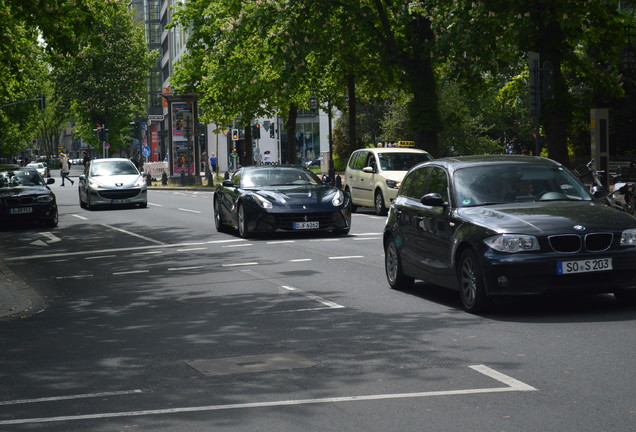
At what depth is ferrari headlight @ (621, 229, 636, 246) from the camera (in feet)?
32.9

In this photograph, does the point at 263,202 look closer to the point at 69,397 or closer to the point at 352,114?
the point at 69,397

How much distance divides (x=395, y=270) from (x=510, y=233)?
2.78 meters

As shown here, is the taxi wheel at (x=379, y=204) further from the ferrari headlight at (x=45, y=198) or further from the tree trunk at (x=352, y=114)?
the tree trunk at (x=352, y=114)

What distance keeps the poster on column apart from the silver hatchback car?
21458 mm

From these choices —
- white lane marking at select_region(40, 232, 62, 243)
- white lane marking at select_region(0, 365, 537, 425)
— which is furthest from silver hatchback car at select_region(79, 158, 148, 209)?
white lane marking at select_region(0, 365, 537, 425)

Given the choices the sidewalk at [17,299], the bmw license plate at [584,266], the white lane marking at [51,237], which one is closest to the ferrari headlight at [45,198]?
the white lane marking at [51,237]

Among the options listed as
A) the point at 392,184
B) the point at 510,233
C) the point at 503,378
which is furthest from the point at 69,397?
the point at 392,184

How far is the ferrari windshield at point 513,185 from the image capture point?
36.2ft

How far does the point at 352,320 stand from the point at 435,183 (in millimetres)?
2150

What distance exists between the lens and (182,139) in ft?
191

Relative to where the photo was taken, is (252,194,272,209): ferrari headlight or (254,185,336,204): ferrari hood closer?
(252,194,272,209): ferrari headlight

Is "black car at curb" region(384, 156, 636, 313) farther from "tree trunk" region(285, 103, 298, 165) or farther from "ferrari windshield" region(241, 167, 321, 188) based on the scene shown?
"tree trunk" region(285, 103, 298, 165)

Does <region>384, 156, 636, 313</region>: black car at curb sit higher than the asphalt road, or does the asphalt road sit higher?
<region>384, 156, 636, 313</region>: black car at curb

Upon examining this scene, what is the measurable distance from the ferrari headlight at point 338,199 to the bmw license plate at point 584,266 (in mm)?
10839
